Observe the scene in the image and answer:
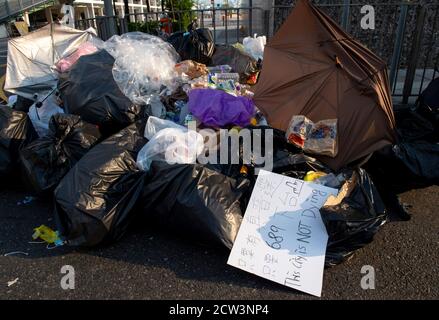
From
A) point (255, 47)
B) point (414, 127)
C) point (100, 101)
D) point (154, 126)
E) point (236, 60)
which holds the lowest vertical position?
point (414, 127)

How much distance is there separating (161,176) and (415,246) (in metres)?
1.73

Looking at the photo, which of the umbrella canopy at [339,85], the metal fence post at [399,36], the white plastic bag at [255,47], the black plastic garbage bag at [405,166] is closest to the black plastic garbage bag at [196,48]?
the white plastic bag at [255,47]

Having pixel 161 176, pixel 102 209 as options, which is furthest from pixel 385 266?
pixel 102 209

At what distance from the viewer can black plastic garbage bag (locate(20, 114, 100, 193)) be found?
2707mm

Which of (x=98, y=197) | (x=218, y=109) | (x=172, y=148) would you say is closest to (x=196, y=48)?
(x=218, y=109)

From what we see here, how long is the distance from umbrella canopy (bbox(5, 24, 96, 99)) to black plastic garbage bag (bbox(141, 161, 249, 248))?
2.51m

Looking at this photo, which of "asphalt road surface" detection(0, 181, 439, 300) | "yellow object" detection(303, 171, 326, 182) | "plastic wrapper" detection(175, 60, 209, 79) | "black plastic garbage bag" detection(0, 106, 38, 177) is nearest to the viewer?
"asphalt road surface" detection(0, 181, 439, 300)

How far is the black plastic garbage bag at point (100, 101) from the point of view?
3014 mm

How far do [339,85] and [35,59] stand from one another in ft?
11.6

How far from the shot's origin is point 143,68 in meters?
3.67

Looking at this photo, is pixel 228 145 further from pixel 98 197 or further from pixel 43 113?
pixel 43 113

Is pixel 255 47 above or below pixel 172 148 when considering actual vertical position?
above

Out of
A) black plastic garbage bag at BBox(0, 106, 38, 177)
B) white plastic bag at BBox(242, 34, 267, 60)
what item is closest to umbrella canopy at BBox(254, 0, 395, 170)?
white plastic bag at BBox(242, 34, 267, 60)

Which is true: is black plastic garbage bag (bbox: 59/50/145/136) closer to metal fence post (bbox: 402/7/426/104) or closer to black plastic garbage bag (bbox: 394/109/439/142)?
black plastic garbage bag (bbox: 394/109/439/142)
